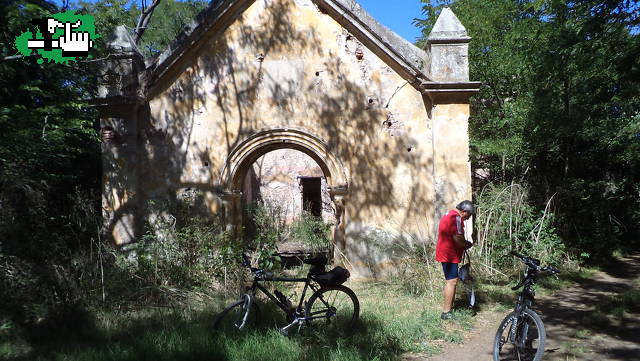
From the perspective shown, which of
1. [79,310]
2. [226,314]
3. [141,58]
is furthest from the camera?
[141,58]

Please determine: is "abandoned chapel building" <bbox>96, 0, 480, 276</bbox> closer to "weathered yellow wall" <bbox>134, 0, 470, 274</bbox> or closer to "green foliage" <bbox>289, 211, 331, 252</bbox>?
"weathered yellow wall" <bbox>134, 0, 470, 274</bbox>

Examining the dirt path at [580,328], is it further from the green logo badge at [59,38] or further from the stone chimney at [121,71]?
the stone chimney at [121,71]

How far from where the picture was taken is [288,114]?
9.28m

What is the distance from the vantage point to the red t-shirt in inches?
250

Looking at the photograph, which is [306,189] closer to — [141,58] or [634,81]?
[141,58]

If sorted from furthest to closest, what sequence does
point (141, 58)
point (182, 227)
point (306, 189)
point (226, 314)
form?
point (306, 189) < point (141, 58) < point (182, 227) < point (226, 314)

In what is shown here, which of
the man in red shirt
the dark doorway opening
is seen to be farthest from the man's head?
the dark doorway opening

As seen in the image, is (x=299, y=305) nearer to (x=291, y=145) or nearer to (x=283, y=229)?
(x=291, y=145)

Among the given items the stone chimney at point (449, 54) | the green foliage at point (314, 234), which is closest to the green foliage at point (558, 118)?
the stone chimney at point (449, 54)

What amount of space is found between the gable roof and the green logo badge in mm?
1342

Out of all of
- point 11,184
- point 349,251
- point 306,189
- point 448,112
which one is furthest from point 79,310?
point 306,189

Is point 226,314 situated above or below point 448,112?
below

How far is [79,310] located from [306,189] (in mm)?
13252

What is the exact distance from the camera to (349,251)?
30.3 feet
